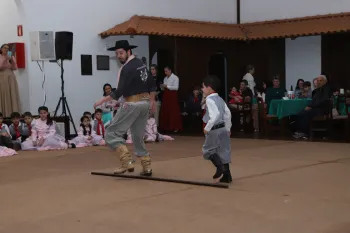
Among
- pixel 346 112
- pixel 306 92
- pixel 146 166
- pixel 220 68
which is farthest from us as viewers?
pixel 220 68

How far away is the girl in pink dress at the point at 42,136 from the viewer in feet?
39.5

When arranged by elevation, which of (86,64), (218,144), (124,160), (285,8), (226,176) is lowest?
(226,176)

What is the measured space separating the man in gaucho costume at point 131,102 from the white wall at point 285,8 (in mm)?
10580

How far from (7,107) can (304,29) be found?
8.22 m

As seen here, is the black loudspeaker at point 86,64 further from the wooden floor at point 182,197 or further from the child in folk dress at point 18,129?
the wooden floor at point 182,197

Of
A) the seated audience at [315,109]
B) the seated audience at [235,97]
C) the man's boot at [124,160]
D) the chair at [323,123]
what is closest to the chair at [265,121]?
the seated audience at [235,97]

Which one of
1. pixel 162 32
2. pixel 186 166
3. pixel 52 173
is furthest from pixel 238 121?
pixel 52 173

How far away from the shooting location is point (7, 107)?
530 inches

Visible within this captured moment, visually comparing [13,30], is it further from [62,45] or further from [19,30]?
[62,45]

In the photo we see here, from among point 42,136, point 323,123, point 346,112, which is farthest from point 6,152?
point 346,112

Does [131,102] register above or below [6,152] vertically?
above

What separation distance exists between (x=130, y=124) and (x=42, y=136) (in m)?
5.22

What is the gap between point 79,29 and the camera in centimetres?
1475

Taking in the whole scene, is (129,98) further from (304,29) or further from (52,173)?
(304,29)
